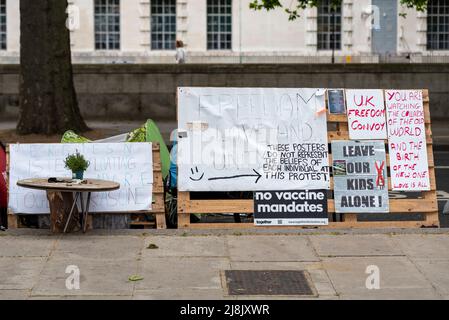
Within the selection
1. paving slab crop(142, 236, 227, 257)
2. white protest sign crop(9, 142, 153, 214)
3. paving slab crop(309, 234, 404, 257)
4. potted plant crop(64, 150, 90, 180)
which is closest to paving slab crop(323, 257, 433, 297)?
paving slab crop(309, 234, 404, 257)

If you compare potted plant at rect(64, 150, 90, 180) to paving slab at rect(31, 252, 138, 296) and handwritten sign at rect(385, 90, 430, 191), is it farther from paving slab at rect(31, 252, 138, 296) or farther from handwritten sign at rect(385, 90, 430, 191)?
handwritten sign at rect(385, 90, 430, 191)

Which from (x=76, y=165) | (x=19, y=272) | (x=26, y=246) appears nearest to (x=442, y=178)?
(x=76, y=165)

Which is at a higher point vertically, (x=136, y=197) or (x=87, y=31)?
(x=87, y=31)

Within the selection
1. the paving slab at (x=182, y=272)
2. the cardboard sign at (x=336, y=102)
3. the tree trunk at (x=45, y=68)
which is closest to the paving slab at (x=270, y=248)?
the paving slab at (x=182, y=272)

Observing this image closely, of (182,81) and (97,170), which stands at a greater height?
(182,81)

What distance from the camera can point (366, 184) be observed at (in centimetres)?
1050

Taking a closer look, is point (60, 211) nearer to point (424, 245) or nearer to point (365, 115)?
point (365, 115)

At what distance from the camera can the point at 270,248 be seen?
9445 millimetres

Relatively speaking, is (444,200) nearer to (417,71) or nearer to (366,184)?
(366,184)

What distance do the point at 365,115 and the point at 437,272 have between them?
2.56m

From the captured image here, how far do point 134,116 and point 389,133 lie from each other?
16263 millimetres

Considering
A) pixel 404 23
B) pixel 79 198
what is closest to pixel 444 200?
pixel 79 198

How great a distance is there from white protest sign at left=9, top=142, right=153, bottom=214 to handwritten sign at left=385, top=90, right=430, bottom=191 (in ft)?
9.03

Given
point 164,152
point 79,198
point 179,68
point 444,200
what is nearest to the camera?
point 79,198
